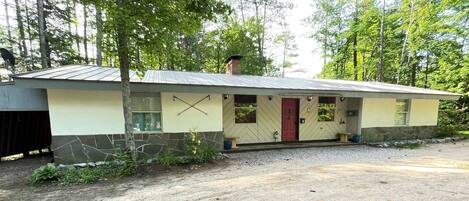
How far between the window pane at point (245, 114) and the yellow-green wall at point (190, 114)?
5.26 ft

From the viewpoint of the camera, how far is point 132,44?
5035 mm

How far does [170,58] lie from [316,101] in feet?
22.0

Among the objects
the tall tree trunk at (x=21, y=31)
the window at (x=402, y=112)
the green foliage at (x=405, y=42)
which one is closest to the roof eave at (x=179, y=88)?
the window at (x=402, y=112)

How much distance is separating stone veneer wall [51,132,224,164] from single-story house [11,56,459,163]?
2 cm

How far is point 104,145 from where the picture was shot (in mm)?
6152

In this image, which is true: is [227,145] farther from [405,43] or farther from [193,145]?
[405,43]

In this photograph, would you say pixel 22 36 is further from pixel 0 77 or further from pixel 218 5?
pixel 218 5

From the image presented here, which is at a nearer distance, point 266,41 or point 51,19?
point 51,19

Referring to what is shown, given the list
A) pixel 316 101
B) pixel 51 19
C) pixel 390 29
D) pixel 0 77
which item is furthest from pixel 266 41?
pixel 0 77

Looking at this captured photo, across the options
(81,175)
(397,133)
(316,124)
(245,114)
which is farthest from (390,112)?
(81,175)

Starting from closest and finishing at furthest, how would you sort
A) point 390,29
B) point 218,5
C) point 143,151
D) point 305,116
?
point 218,5
point 143,151
point 305,116
point 390,29

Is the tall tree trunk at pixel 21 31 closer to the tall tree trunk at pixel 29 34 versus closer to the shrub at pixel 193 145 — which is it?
the tall tree trunk at pixel 29 34

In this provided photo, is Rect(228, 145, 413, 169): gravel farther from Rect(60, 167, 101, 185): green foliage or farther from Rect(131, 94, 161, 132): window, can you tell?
Rect(60, 167, 101, 185): green foliage

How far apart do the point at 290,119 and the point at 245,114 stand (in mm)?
2012
